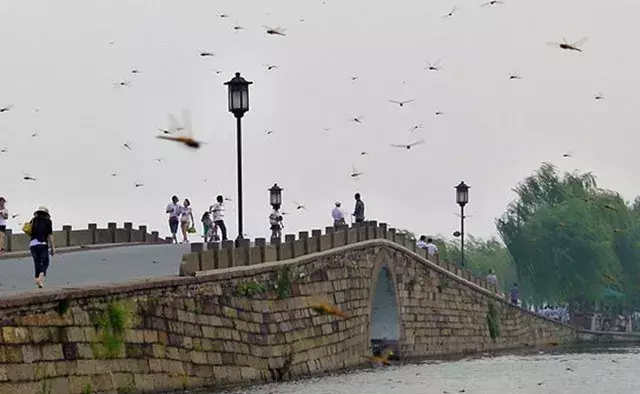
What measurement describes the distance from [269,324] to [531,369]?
9.19 metres

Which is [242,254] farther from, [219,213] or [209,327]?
[219,213]

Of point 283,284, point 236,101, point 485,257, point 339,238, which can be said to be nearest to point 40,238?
point 236,101

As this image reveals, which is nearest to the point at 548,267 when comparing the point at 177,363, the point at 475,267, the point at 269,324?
the point at 475,267

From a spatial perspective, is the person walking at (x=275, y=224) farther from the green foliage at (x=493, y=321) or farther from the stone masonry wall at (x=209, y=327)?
the green foliage at (x=493, y=321)

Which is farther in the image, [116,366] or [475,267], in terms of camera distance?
[475,267]

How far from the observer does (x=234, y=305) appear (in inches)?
1367

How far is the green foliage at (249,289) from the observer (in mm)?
35156

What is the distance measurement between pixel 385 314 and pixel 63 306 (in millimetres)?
29539

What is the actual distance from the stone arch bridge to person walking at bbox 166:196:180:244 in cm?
470

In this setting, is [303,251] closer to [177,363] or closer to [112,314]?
[177,363]

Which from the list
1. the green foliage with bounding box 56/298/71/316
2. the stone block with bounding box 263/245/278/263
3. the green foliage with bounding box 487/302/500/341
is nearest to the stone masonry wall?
the green foliage with bounding box 56/298/71/316

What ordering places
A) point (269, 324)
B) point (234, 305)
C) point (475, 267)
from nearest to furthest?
point (234, 305), point (269, 324), point (475, 267)

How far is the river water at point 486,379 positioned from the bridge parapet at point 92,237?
763 centimetres

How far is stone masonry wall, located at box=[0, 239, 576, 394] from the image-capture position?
25094mm
